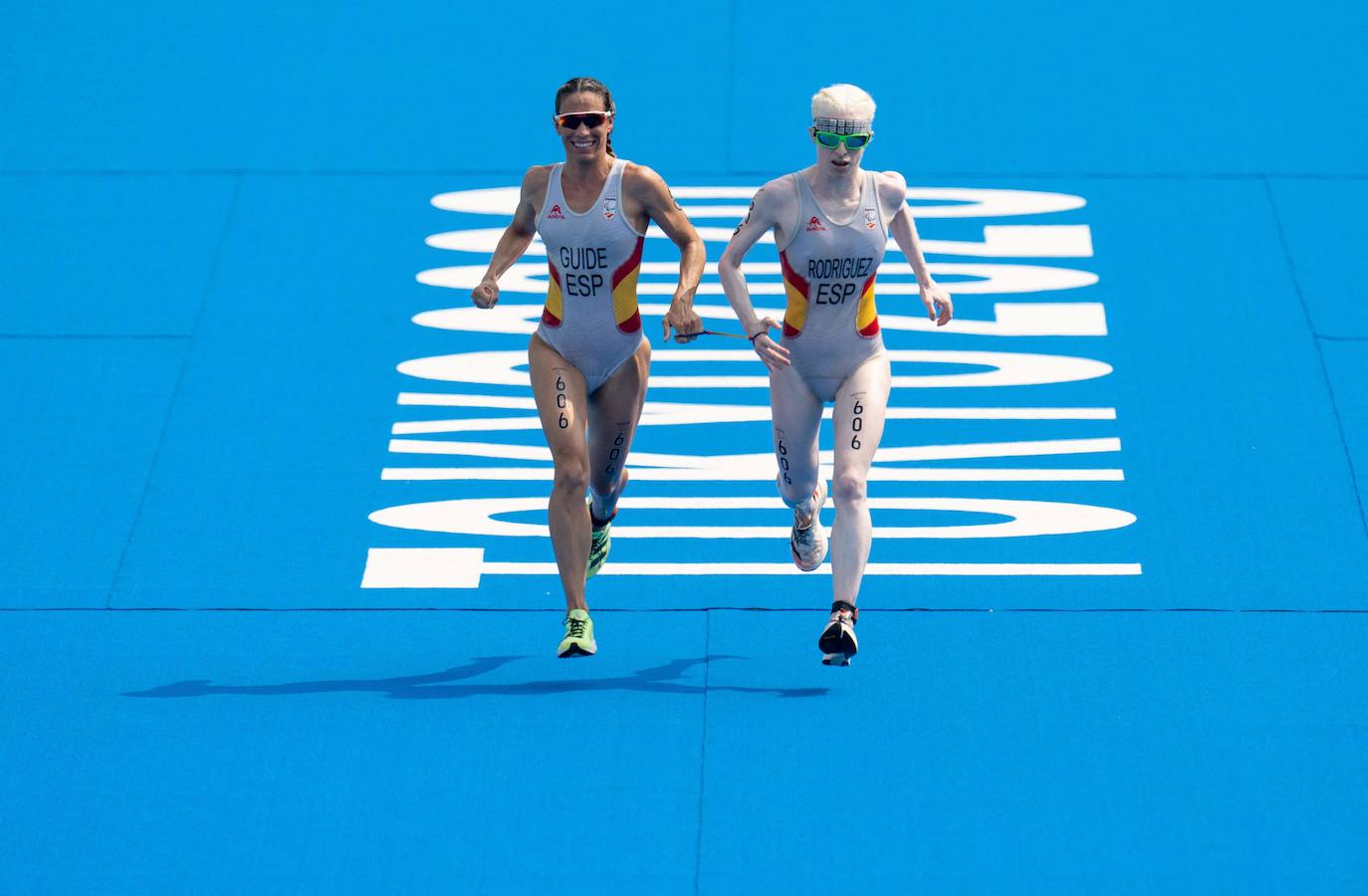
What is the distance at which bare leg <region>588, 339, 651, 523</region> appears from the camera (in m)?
9.24

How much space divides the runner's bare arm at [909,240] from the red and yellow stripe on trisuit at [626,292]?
1041 mm

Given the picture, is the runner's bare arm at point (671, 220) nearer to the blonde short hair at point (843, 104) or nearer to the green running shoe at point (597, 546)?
the blonde short hair at point (843, 104)

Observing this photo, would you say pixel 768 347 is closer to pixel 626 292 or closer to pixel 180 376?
pixel 626 292

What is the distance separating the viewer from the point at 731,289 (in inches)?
349

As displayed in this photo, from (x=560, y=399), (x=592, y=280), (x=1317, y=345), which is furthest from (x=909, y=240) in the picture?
(x=1317, y=345)

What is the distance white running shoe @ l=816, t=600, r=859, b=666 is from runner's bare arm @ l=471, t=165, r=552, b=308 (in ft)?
6.23

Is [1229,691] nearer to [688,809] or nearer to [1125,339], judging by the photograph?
[688,809]

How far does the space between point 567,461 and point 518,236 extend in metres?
1.01

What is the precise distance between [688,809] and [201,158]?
674 centimetres

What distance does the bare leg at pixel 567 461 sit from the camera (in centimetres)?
895

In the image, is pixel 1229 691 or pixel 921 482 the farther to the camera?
pixel 921 482

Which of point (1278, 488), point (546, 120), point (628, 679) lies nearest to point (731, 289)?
point (628, 679)

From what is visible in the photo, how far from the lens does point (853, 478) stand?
347 inches

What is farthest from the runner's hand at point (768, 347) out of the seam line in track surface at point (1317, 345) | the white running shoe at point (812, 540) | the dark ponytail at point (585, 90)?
the seam line in track surface at point (1317, 345)
